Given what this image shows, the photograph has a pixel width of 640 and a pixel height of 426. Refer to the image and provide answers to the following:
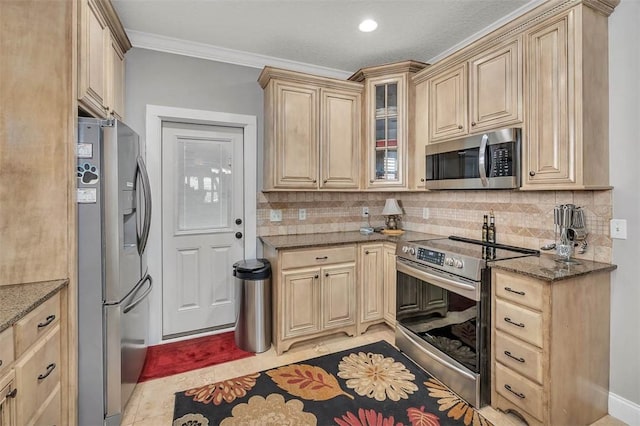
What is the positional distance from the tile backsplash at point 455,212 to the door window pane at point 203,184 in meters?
0.38

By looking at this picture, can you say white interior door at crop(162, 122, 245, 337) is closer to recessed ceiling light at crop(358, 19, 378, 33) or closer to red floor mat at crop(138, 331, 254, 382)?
red floor mat at crop(138, 331, 254, 382)

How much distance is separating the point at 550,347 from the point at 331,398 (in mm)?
1335

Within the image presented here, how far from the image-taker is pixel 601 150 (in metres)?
1.85

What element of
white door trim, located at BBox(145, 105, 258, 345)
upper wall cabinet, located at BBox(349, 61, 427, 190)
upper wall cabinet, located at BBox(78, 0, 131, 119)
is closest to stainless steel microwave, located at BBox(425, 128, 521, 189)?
upper wall cabinet, located at BBox(349, 61, 427, 190)

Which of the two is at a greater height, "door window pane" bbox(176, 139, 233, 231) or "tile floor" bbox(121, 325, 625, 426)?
"door window pane" bbox(176, 139, 233, 231)

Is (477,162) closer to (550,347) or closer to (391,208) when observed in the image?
(391,208)

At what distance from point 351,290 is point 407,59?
239 centimetres

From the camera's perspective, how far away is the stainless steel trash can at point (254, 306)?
2660 millimetres

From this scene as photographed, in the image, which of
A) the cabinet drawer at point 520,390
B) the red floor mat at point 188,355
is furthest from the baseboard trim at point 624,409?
the red floor mat at point 188,355

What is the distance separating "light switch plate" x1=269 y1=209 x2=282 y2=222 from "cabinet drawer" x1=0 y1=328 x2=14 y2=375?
7.01ft

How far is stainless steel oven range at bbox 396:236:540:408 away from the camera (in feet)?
6.46

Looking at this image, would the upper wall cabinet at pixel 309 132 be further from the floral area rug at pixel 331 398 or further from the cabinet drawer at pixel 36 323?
the cabinet drawer at pixel 36 323

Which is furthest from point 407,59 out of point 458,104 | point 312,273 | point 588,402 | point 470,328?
point 588,402

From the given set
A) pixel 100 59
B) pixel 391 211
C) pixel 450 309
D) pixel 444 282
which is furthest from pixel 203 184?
pixel 450 309
